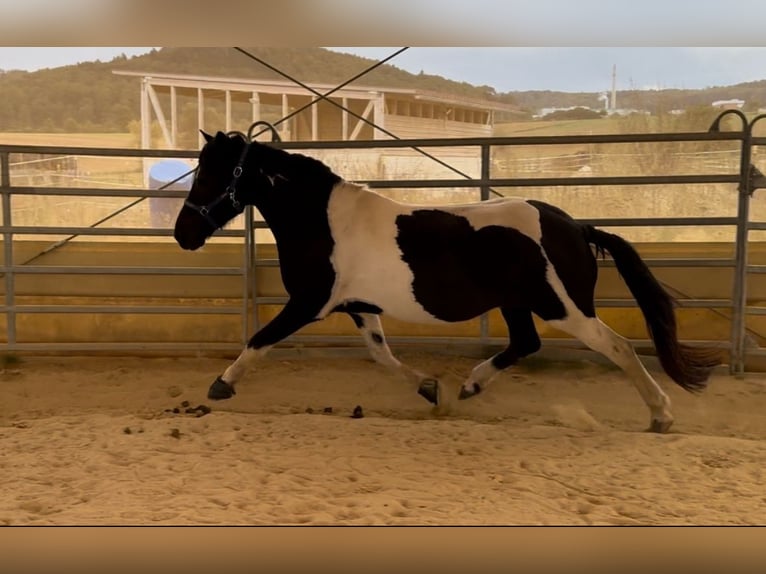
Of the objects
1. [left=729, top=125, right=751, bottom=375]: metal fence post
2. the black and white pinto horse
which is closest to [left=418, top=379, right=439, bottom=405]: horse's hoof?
the black and white pinto horse

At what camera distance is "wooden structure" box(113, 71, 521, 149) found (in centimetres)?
322

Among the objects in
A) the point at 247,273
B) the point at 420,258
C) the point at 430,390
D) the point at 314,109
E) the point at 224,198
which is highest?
the point at 314,109

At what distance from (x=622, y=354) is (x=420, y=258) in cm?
106

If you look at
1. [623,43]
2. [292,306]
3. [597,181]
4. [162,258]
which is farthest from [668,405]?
[162,258]

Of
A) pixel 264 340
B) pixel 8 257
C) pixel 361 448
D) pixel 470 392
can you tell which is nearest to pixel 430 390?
pixel 470 392

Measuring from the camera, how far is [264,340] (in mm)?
3262

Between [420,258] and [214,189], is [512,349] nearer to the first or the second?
[420,258]

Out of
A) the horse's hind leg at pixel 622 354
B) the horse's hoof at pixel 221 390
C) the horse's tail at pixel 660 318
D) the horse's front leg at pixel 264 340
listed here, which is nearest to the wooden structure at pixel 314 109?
the horse's tail at pixel 660 318

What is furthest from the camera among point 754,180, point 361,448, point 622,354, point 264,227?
point 264,227

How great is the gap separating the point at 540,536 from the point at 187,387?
2.68m

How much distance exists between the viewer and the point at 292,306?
3250 millimetres

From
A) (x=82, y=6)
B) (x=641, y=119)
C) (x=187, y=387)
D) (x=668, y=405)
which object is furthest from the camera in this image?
(x=187, y=387)

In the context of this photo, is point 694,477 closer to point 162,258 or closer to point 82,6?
point 82,6

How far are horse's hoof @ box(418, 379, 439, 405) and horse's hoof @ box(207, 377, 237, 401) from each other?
99 centimetres
